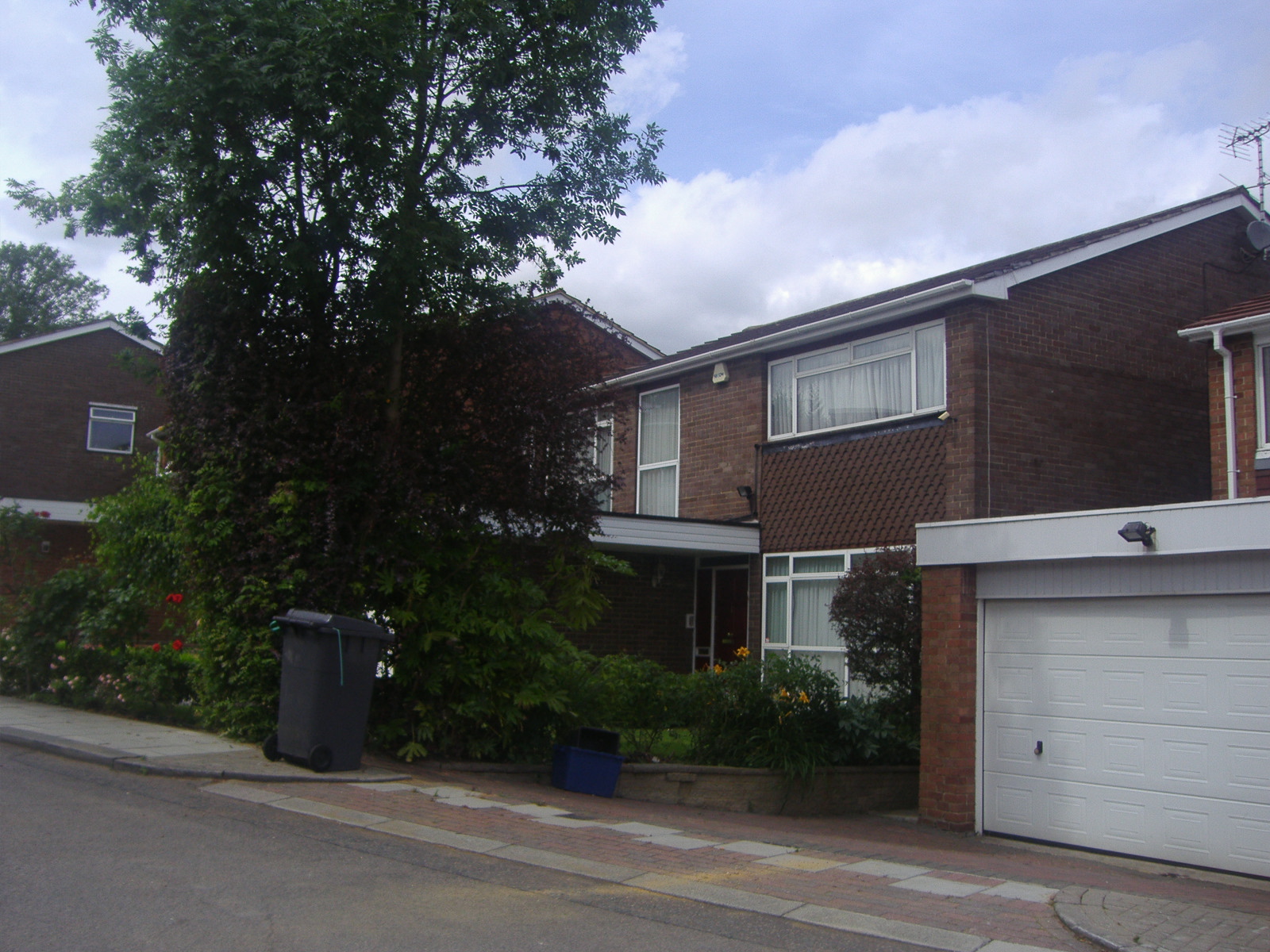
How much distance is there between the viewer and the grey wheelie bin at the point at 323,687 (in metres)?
9.41

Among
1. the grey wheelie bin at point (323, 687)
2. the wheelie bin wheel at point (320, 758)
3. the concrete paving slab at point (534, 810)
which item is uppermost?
the grey wheelie bin at point (323, 687)

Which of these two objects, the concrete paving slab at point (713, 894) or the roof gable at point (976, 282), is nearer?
the concrete paving slab at point (713, 894)

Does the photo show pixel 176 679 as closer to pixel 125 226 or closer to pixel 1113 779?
pixel 125 226

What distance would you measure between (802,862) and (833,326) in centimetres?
954

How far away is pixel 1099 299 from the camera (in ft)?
50.4

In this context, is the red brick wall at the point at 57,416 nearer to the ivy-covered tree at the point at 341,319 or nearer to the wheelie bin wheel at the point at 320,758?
the ivy-covered tree at the point at 341,319

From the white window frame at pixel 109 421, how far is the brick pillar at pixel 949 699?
23.4 meters

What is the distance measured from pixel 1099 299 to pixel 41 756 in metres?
13.7

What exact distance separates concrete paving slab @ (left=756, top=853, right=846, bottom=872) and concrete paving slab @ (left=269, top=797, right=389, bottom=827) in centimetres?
274

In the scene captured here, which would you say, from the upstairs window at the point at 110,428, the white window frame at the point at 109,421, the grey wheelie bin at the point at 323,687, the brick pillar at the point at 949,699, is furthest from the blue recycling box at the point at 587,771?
the upstairs window at the point at 110,428

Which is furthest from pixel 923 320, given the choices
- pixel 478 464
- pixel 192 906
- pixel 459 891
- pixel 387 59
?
pixel 192 906

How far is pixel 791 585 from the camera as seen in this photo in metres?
16.7

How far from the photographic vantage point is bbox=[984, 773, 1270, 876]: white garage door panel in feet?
28.2

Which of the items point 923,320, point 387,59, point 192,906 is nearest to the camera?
point 192,906
